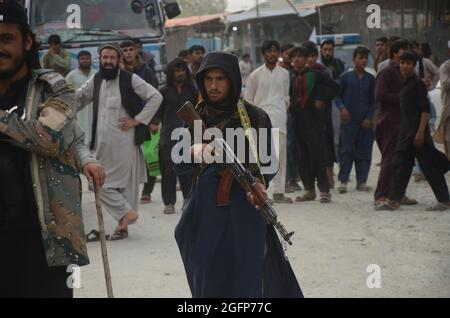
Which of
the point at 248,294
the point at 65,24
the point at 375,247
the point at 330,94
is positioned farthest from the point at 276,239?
the point at 65,24

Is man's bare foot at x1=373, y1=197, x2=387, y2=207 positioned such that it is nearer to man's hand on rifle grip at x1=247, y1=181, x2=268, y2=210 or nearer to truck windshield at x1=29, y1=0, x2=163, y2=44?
man's hand on rifle grip at x1=247, y1=181, x2=268, y2=210

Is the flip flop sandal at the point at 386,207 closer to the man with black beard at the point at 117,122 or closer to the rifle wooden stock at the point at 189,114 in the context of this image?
the man with black beard at the point at 117,122

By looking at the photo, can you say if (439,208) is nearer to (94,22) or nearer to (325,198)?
(325,198)

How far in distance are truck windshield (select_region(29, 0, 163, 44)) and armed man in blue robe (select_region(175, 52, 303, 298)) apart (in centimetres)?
962

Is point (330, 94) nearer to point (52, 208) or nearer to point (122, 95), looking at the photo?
point (122, 95)

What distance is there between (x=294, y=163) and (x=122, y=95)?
135 inches

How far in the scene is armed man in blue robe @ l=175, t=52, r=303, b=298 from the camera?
4.53 m

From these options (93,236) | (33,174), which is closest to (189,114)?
(33,174)

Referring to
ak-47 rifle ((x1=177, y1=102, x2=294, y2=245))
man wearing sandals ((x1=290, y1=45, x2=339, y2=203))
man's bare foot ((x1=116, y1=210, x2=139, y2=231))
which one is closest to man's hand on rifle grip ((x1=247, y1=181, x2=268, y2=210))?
ak-47 rifle ((x1=177, y1=102, x2=294, y2=245))

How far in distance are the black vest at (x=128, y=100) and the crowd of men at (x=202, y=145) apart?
1 cm

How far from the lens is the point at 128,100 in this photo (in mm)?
8086

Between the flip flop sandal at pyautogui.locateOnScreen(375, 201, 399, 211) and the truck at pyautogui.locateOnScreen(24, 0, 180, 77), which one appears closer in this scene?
the flip flop sandal at pyautogui.locateOnScreen(375, 201, 399, 211)
